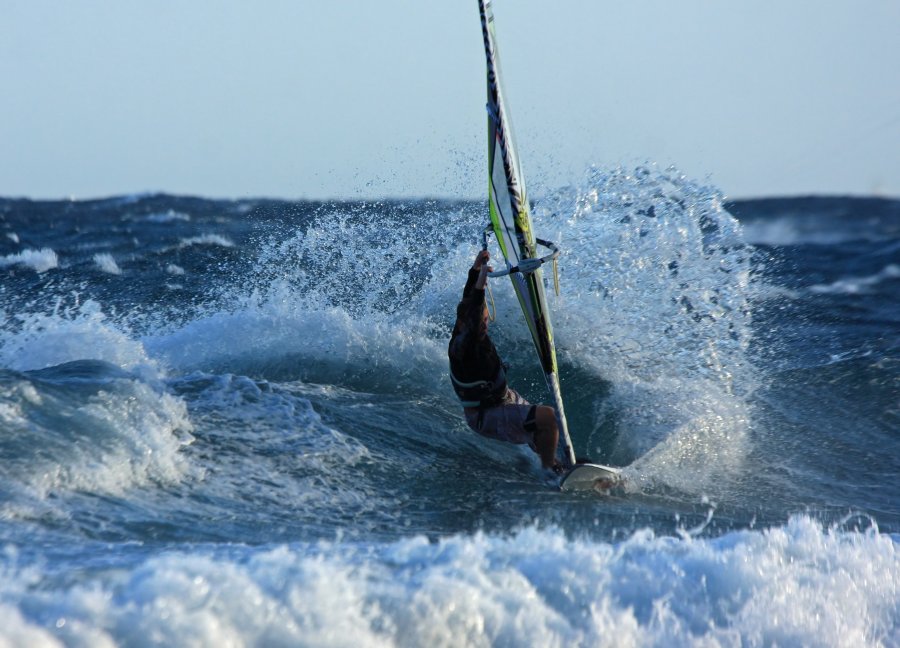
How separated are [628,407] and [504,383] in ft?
6.49

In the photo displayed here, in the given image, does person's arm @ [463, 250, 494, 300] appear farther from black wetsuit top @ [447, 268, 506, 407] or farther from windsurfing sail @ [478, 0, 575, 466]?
windsurfing sail @ [478, 0, 575, 466]

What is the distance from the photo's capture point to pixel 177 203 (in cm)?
3756

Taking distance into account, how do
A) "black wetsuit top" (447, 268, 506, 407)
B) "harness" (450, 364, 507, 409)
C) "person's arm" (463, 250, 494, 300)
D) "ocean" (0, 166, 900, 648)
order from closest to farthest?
"ocean" (0, 166, 900, 648)
"person's arm" (463, 250, 494, 300)
"black wetsuit top" (447, 268, 506, 407)
"harness" (450, 364, 507, 409)

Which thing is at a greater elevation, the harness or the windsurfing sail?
the windsurfing sail

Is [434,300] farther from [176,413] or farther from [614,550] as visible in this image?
[614,550]

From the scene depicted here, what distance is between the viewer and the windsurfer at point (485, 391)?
6.32 metres

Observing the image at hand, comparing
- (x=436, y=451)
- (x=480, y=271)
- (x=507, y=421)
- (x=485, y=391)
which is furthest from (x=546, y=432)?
(x=480, y=271)

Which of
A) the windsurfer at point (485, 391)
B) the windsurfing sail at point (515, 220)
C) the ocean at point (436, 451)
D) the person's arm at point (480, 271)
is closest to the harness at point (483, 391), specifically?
the windsurfer at point (485, 391)

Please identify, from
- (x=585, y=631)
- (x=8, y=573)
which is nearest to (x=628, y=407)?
(x=585, y=631)

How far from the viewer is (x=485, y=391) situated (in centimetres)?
661

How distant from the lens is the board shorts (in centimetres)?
647

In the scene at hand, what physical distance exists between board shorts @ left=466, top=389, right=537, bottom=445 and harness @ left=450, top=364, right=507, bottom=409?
1.8 inches

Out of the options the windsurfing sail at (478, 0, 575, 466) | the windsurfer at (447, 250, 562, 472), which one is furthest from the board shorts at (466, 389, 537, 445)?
the windsurfing sail at (478, 0, 575, 466)

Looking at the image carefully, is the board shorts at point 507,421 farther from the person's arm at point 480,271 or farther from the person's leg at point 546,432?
the person's arm at point 480,271
